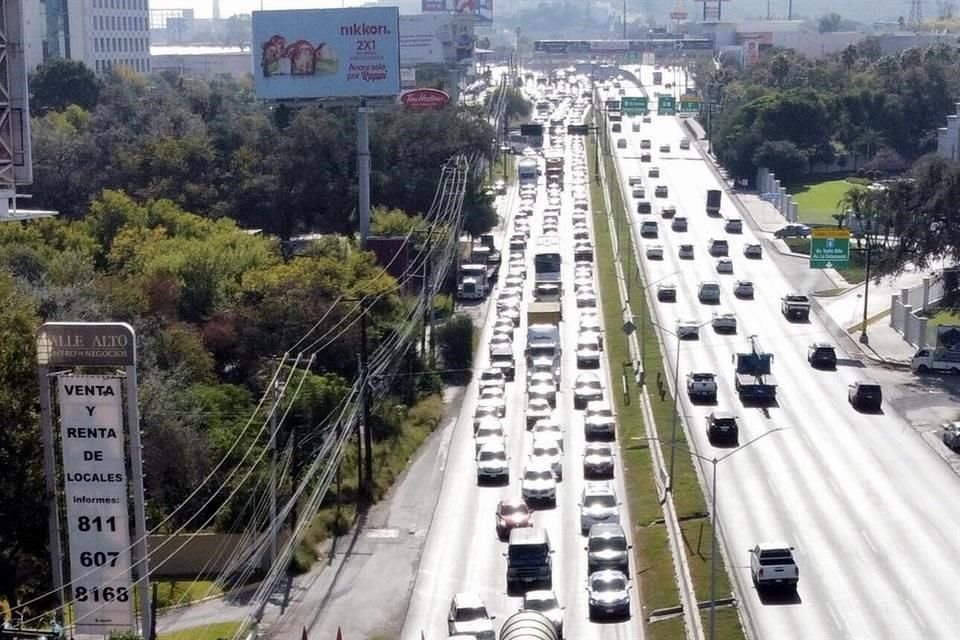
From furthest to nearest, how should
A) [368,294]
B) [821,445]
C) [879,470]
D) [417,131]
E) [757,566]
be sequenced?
[417,131]
[368,294]
[821,445]
[879,470]
[757,566]

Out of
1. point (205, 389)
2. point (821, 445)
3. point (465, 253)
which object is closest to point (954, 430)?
point (821, 445)

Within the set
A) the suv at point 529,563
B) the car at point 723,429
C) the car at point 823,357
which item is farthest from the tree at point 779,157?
the suv at point 529,563

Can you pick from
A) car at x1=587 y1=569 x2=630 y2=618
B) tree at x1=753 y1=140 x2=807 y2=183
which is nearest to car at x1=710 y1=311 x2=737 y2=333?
car at x1=587 y1=569 x2=630 y2=618

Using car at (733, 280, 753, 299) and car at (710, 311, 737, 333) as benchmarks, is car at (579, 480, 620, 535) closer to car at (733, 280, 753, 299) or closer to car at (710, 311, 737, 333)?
car at (710, 311, 737, 333)

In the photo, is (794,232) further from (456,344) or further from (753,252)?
(456,344)

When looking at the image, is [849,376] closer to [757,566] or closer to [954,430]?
[954,430]

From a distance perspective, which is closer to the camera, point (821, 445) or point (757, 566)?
point (757, 566)

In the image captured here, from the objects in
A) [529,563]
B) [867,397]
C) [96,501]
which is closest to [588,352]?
[867,397]
